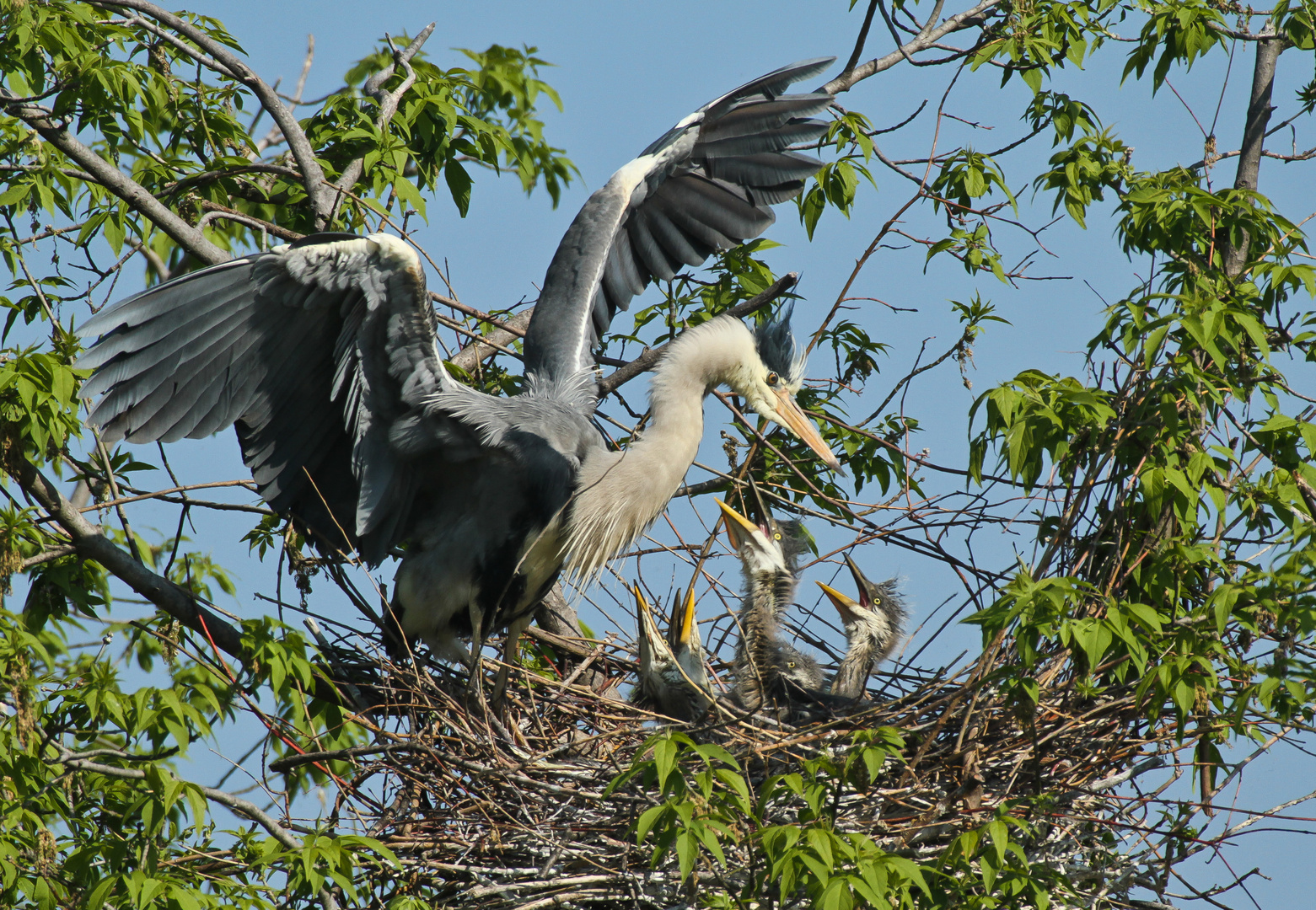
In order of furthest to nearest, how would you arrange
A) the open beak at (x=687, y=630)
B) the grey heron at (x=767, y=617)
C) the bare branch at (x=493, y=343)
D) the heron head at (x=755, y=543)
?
1. the bare branch at (x=493, y=343)
2. the heron head at (x=755, y=543)
3. the grey heron at (x=767, y=617)
4. the open beak at (x=687, y=630)

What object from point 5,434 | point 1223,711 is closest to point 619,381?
point 5,434

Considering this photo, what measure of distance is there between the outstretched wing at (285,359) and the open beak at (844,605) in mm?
1691

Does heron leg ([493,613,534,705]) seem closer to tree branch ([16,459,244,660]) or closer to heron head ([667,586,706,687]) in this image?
heron head ([667,586,706,687])

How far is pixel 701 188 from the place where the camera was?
19.5ft

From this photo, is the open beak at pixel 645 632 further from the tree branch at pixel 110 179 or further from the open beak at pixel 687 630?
the tree branch at pixel 110 179

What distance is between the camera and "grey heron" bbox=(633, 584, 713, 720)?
4.37 metres

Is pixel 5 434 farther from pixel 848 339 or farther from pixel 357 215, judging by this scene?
pixel 848 339

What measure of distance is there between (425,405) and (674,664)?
1.21 m

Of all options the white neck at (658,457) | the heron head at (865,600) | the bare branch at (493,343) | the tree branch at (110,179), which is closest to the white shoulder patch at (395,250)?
the tree branch at (110,179)

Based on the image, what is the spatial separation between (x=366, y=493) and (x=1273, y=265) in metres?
2.80

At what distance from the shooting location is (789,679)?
15.1ft

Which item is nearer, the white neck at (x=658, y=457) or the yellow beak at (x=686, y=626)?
the yellow beak at (x=686, y=626)

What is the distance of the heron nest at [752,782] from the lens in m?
3.55

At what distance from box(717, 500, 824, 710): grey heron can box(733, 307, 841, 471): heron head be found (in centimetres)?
38
